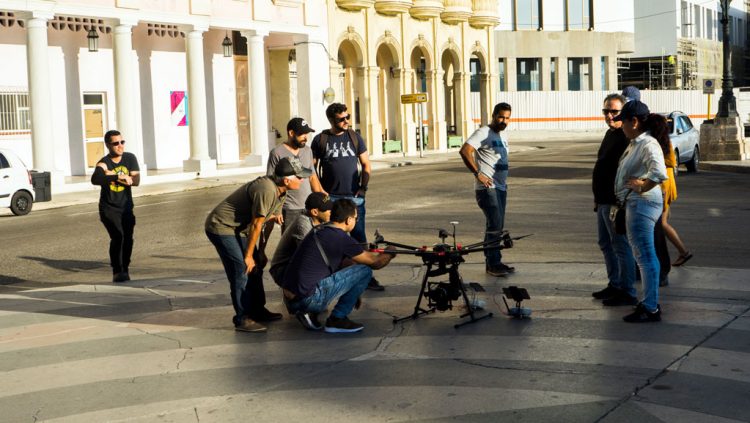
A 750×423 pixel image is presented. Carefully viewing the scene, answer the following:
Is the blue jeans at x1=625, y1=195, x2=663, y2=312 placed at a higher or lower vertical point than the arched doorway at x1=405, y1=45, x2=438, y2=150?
lower

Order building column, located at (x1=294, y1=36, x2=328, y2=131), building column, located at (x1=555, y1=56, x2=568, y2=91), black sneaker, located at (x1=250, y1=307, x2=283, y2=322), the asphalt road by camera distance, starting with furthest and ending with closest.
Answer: building column, located at (x1=555, y1=56, x2=568, y2=91) → building column, located at (x1=294, y1=36, x2=328, y2=131) → the asphalt road → black sneaker, located at (x1=250, y1=307, x2=283, y2=322)

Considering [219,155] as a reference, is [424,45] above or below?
above

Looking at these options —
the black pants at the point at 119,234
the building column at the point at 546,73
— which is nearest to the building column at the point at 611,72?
the building column at the point at 546,73

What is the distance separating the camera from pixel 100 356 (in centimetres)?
888

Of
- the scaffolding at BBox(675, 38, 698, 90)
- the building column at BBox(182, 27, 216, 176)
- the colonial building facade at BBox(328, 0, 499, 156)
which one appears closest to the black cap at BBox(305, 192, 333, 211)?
the building column at BBox(182, 27, 216, 176)

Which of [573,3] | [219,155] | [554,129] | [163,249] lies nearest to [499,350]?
[163,249]

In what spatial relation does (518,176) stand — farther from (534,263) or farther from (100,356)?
(100,356)

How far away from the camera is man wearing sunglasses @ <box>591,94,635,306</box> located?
10.0m

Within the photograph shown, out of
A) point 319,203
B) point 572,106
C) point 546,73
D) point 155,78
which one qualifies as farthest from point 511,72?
point 319,203

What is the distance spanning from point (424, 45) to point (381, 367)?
38.9m

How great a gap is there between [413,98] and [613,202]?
31.8m

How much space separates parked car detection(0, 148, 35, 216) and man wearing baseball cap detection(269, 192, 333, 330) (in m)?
14.1

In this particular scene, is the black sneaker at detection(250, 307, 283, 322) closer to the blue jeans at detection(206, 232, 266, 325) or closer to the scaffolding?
the blue jeans at detection(206, 232, 266, 325)

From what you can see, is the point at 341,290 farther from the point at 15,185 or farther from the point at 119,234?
the point at 15,185
